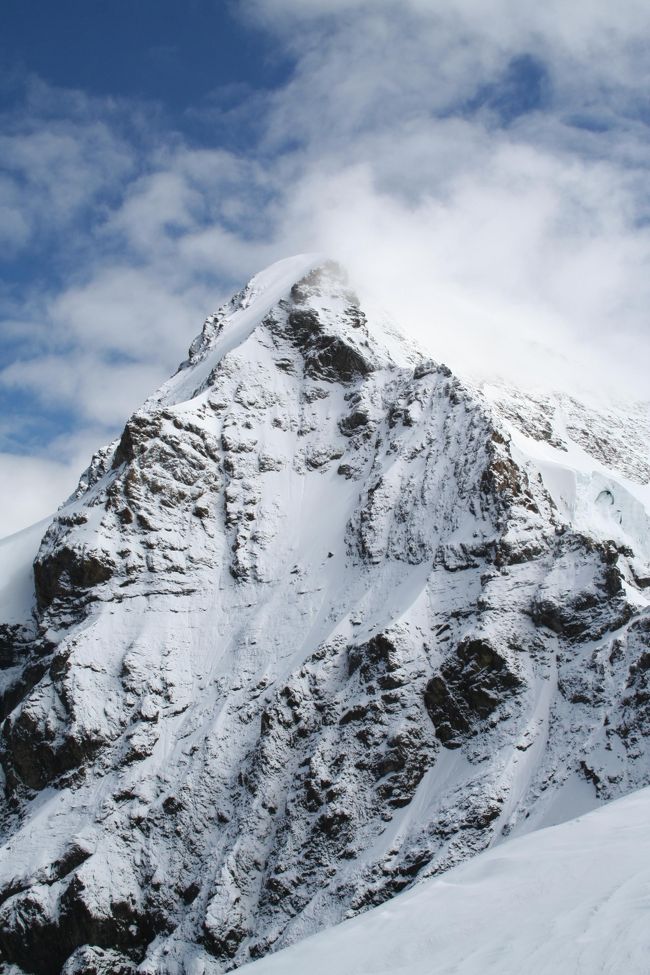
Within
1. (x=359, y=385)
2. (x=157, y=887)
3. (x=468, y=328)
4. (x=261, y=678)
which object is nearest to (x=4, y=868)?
(x=157, y=887)

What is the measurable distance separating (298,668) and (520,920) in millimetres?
57810

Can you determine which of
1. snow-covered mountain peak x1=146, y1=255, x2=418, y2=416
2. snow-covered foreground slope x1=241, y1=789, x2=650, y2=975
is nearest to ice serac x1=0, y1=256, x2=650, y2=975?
snow-covered mountain peak x1=146, y1=255, x2=418, y2=416

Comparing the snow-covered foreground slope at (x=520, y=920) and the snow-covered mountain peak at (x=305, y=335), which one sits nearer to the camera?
the snow-covered foreground slope at (x=520, y=920)

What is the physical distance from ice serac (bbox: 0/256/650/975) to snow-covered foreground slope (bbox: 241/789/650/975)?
40050 millimetres

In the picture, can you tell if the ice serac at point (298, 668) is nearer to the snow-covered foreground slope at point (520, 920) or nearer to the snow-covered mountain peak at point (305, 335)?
the snow-covered mountain peak at point (305, 335)

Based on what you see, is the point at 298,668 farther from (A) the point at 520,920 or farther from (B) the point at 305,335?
(A) the point at 520,920

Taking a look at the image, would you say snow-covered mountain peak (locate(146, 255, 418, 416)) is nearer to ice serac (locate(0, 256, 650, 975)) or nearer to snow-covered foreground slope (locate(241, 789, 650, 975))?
ice serac (locate(0, 256, 650, 975))

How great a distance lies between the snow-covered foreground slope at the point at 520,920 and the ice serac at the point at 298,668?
4005 centimetres

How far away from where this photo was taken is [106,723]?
243ft

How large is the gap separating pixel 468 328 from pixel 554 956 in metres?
126

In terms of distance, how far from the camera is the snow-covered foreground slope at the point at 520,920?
12.9m

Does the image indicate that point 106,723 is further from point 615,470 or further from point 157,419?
point 615,470

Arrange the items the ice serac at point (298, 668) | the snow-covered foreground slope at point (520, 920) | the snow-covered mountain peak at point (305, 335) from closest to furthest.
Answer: the snow-covered foreground slope at point (520, 920)
the ice serac at point (298, 668)
the snow-covered mountain peak at point (305, 335)

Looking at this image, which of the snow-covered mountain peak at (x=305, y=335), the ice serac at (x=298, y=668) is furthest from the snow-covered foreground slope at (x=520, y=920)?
the snow-covered mountain peak at (x=305, y=335)
